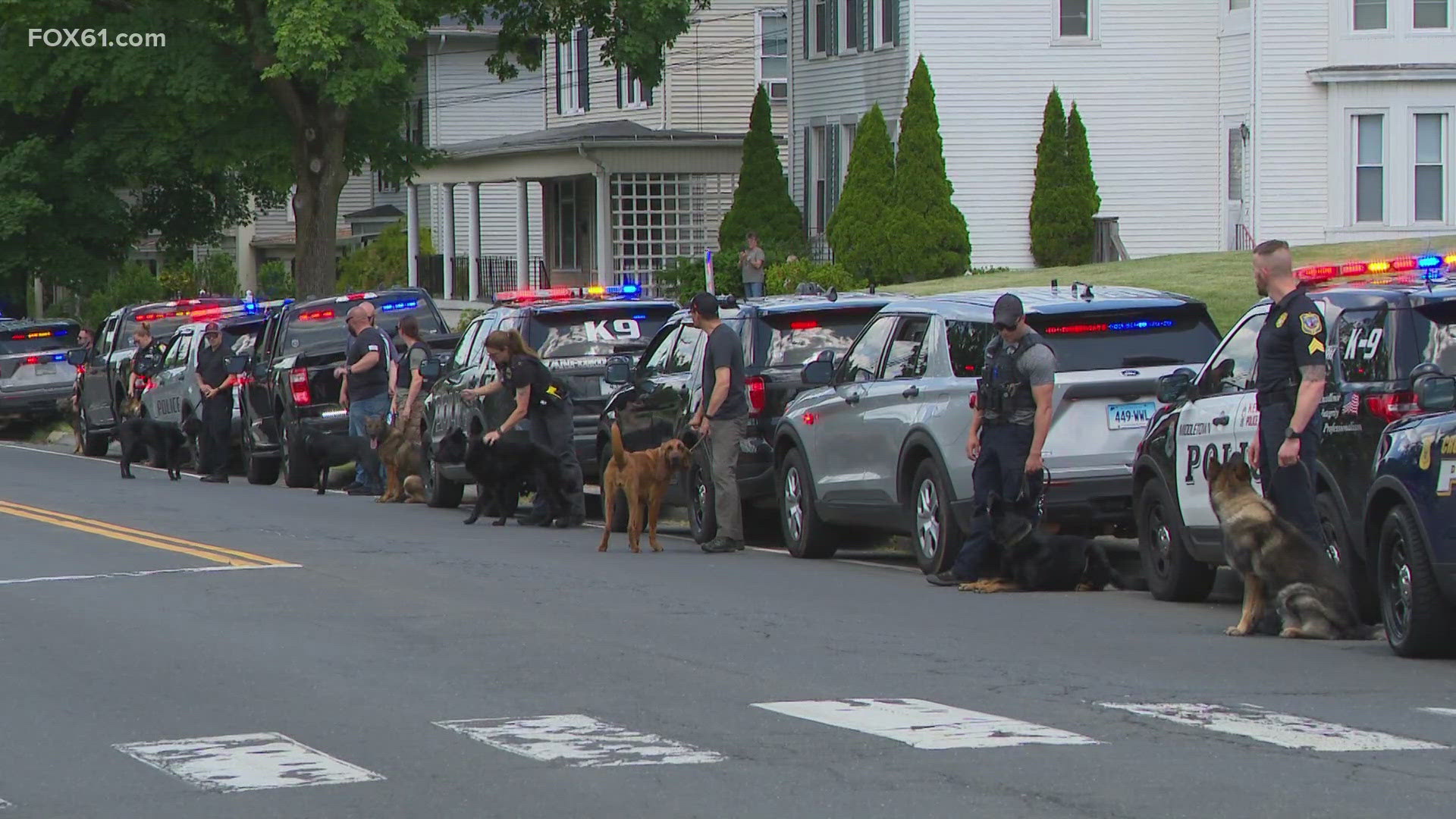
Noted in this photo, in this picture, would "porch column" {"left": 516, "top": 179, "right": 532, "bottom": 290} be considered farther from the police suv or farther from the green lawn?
the police suv

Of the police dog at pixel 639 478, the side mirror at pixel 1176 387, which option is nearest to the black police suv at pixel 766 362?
the police dog at pixel 639 478

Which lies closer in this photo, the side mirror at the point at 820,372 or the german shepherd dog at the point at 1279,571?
the german shepherd dog at the point at 1279,571

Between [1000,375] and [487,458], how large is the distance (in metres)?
6.97

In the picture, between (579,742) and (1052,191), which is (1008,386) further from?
(1052,191)

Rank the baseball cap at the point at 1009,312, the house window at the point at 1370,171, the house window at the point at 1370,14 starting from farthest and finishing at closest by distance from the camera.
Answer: the house window at the point at 1370,171, the house window at the point at 1370,14, the baseball cap at the point at 1009,312

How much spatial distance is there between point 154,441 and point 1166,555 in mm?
16438

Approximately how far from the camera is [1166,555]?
12.9 metres

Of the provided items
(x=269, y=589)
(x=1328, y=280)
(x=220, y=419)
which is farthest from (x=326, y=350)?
(x=1328, y=280)

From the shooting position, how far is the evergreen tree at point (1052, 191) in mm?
37969

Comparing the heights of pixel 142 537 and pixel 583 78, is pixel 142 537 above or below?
below

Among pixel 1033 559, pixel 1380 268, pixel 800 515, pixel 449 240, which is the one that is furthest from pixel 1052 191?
pixel 1380 268

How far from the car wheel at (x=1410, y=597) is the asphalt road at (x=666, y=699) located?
0.18 metres

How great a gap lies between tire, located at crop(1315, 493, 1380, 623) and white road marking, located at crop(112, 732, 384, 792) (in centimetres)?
536

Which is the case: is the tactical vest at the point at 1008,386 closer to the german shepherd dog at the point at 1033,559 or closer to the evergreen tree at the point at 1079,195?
the german shepherd dog at the point at 1033,559
